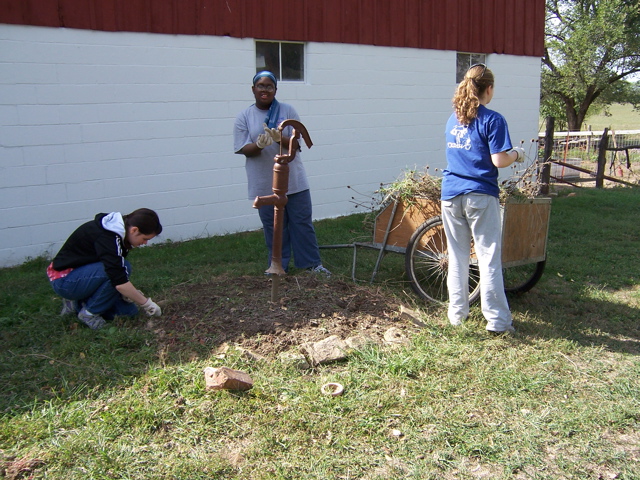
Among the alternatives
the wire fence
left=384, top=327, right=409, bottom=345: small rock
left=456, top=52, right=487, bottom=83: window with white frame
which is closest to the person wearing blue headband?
left=384, top=327, right=409, bottom=345: small rock

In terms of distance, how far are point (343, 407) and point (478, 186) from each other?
1.75 meters

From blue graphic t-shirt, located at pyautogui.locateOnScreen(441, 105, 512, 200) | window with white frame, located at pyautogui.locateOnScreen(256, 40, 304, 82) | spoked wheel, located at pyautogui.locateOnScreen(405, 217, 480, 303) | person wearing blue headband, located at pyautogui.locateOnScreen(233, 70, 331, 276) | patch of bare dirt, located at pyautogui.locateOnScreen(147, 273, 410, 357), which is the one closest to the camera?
blue graphic t-shirt, located at pyautogui.locateOnScreen(441, 105, 512, 200)

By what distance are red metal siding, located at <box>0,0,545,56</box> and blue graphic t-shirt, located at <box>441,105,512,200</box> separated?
4844mm

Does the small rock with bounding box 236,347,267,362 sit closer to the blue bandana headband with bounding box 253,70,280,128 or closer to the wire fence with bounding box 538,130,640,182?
the blue bandana headband with bounding box 253,70,280,128

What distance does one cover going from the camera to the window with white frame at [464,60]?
36.2ft

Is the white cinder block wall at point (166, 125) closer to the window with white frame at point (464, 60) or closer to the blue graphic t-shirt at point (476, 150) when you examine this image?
the window with white frame at point (464, 60)

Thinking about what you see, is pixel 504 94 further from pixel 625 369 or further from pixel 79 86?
pixel 625 369

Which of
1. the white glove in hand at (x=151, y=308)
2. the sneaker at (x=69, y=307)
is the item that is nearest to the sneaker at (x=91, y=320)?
the sneaker at (x=69, y=307)

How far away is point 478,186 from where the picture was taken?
4.02m

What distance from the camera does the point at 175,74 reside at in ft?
25.2

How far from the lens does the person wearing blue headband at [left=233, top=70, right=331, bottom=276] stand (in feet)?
17.1

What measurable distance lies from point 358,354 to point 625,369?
1.72m

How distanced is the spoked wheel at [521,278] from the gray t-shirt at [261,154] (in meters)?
2.04

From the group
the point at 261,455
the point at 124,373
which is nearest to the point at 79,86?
the point at 124,373
